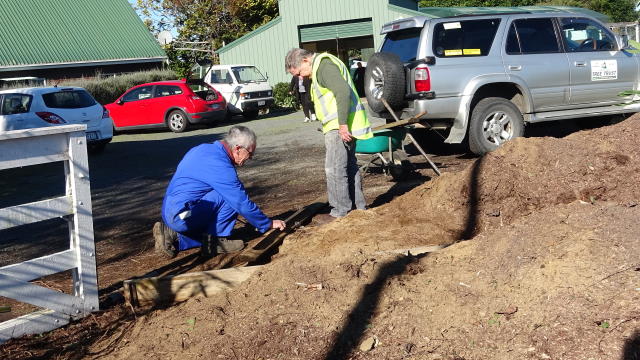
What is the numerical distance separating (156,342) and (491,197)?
3.31m

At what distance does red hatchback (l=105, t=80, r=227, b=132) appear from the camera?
20812 millimetres

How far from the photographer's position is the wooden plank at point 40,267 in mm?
4523

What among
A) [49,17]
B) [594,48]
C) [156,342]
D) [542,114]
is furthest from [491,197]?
[49,17]

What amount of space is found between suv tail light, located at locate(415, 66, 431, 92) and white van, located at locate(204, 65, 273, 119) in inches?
536

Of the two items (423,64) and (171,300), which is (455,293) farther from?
(423,64)

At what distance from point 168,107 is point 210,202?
15472mm

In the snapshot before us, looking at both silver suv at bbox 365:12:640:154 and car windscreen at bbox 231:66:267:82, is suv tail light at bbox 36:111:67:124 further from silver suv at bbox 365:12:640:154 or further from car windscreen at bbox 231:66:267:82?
car windscreen at bbox 231:66:267:82

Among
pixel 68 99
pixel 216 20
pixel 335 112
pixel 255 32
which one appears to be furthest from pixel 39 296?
pixel 216 20

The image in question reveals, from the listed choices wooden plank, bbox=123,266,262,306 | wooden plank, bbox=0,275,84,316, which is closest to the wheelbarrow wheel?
wooden plank, bbox=123,266,262,306

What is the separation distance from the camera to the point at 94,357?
4266mm

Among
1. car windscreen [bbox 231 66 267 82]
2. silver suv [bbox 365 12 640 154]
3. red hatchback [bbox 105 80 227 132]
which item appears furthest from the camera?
car windscreen [bbox 231 66 267 82]

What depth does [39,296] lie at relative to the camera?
4.67 meters

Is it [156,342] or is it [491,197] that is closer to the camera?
[156,342]

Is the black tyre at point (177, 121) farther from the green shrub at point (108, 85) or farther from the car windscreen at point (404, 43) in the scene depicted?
the car windscreen at point (404, 43)
